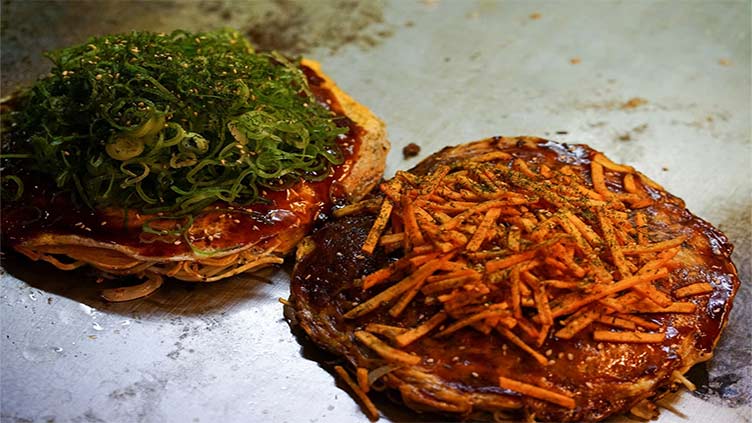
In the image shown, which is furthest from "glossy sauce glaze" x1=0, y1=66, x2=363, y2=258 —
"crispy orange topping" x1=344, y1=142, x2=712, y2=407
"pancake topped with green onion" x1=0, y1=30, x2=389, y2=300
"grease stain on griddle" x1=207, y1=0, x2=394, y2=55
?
"grease stain on griddle" x1=207, y1=0, x2=394, y2=55

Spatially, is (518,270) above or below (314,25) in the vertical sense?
above

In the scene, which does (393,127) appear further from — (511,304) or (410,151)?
(511,304)

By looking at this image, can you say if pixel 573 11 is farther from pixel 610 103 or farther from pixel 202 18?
pixel 202 18

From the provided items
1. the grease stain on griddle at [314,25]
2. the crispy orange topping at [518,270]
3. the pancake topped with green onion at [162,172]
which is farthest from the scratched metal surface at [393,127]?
the crispy orange topping at [518,270]

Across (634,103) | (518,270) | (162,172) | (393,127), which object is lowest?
(393,127)

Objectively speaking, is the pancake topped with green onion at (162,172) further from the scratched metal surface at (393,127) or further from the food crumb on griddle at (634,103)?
the food crumb on griddle at (634,103)

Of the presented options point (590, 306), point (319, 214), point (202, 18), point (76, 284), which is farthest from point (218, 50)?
point (590, 306)

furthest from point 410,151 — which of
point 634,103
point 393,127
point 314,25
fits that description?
point 314,25

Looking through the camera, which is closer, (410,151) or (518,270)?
(518,270)
